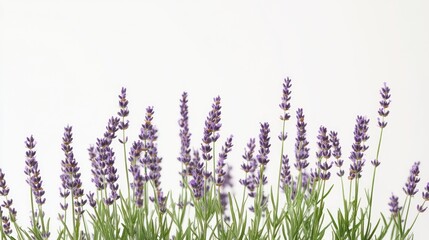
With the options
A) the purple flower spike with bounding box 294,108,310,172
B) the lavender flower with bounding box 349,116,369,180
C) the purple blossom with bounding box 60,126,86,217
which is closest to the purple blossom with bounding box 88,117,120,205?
the purple blossom with bounding box 60,126,86,217

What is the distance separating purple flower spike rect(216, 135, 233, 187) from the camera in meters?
2.76

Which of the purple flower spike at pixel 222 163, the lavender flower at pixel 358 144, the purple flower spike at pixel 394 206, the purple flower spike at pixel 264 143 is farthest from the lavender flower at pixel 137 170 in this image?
the purple flower spike at pixel 394 206

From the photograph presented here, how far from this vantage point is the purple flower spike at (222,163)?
2.76 m

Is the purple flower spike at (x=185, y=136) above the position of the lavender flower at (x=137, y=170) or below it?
above

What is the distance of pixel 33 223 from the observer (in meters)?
2.76

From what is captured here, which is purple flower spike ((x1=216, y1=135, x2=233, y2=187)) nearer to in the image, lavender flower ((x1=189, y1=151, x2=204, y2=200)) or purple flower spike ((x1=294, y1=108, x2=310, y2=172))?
lavender flower ((x1=189, y1=151, x2=204, y2=200))

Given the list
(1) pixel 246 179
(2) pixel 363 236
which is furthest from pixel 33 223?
(2) pixel 363 236

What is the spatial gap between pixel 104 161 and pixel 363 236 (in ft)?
4.14

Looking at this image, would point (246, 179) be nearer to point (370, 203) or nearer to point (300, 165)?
point (300, 165)

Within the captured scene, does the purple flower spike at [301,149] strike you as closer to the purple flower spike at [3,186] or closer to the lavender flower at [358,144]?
the lavender flower at [358,144]

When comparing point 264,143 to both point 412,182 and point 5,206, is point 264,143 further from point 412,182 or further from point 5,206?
point 5,206

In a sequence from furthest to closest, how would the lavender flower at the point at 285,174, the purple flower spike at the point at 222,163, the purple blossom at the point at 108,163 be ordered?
the lavender flower at the point at 285,174 < the purple flower spike at the point at 222,163 < the purple blossom at the point at 108,163


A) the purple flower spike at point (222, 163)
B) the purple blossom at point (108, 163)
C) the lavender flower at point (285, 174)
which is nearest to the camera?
the purple blossom at point (108, 163)

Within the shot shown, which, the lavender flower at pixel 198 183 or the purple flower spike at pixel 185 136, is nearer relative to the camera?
the lavender flower at pixel 198 183
